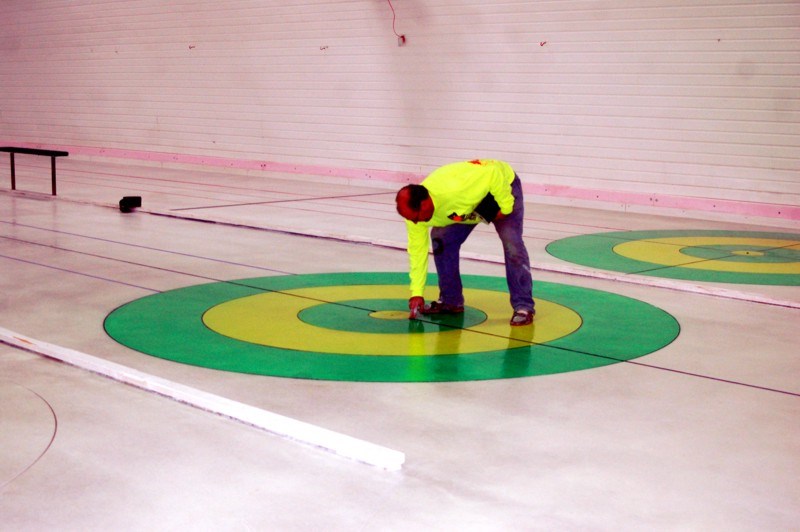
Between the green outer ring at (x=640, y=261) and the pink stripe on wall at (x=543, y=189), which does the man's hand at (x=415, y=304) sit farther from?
the pink stripe on wall at (x=543, y=189)

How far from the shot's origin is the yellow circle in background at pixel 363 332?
596 cm

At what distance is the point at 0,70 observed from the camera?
24.2 metres

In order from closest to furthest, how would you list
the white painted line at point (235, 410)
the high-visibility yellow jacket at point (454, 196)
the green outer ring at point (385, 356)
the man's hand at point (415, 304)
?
the white painted line at point (235, 410), the green outer ring at point (385, 356), the high-visibility yellow jacket at point (454, 196), the man's hand at point (415, 304)

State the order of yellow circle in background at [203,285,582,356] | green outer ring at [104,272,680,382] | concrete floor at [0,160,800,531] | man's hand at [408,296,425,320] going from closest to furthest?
1. concrete floor at [0,160,800,531]
2. green outer ring at [104,272,680,382]
3. yellow circle in background at [203,285,582,356]
4. man's hand at [408,296,425,320]

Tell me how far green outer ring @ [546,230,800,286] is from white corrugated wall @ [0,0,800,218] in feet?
4.77

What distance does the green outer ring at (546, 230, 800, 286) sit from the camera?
8641 millimetres

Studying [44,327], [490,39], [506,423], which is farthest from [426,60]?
[506,423]

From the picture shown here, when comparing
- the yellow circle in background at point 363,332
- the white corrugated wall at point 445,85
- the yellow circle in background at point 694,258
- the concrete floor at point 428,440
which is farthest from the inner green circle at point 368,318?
the white corrugated wall at point 445,85

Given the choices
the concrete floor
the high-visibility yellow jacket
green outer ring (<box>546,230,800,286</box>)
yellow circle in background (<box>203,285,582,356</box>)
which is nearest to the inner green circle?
yellow circle in background (<box>203,285,582,356</box>)

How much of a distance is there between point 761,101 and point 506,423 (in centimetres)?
923

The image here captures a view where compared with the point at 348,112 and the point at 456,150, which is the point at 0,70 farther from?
the point at 456,150

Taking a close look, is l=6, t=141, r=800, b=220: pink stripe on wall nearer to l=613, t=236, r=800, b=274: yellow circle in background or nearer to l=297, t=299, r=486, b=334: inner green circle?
l=613, t=236, r=800, b=274: yellow circle in background

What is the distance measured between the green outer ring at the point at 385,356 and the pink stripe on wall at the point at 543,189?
5.73 metres

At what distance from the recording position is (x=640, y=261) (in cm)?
952
